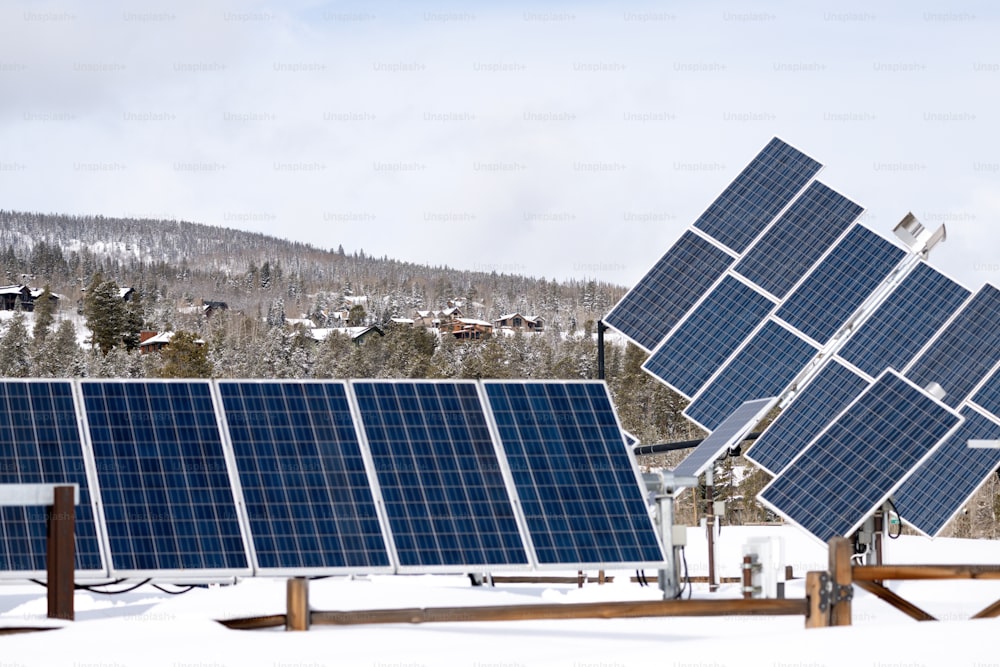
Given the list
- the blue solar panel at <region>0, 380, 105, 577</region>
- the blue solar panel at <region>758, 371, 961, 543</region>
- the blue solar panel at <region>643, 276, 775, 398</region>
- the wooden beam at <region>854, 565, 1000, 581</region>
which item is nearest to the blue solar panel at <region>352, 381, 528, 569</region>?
the blue solar panel at <region>0, 380, 105, 577</region>

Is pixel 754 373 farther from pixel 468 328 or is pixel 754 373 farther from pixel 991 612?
pixel 468 328

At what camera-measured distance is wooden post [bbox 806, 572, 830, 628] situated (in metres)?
13.5

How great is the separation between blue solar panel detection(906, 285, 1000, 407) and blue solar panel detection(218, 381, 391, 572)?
16244mm

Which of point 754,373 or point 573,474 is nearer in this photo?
point 573,474

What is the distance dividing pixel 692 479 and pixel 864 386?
38.5 feet

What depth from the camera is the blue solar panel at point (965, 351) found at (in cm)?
3017

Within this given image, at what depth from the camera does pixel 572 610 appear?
13375 millimetres

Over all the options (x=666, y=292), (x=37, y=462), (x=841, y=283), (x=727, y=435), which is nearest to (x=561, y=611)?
(x=37, y=462)

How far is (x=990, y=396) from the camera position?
1191 inches

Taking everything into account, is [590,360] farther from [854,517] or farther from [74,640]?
[74,640]

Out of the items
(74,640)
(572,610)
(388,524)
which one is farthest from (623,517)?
(74,640)

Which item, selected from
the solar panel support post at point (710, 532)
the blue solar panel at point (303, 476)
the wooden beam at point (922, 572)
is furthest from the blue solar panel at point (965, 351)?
the wooden beam at point (922, 572)

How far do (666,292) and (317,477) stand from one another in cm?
1737

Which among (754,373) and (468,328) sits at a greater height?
(468,328)
